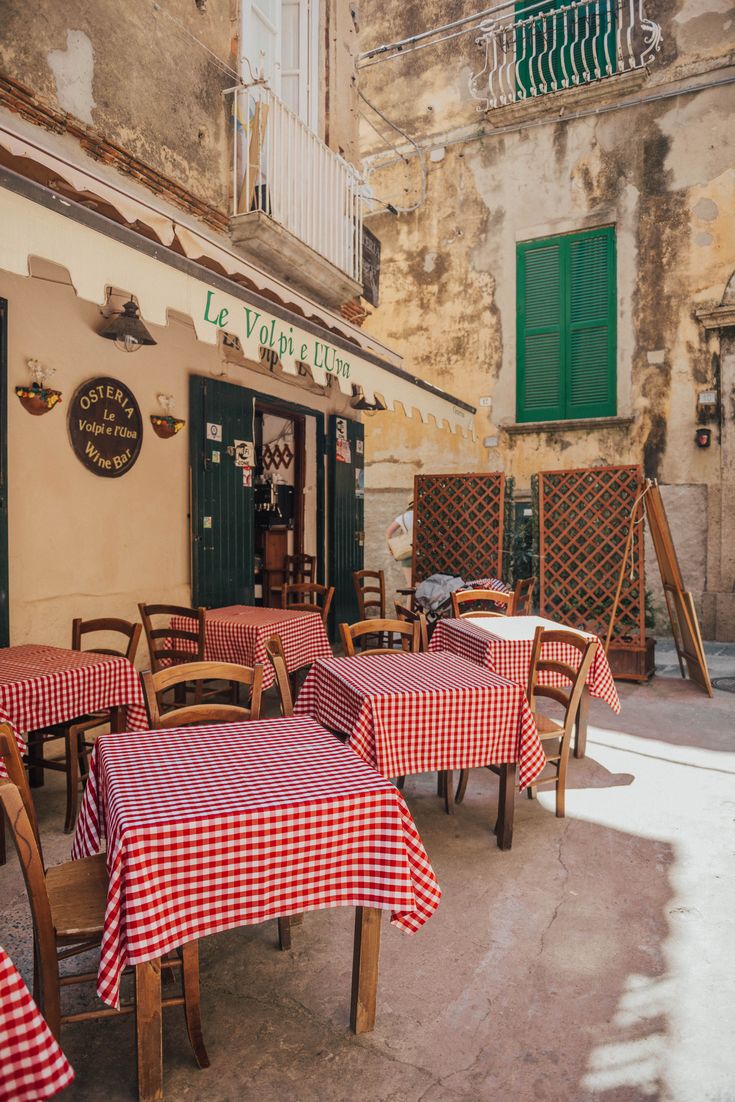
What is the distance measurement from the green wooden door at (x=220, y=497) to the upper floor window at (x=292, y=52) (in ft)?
10.1

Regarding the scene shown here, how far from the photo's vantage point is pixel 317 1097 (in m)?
1.75

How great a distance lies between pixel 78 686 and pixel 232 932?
4.42 ft

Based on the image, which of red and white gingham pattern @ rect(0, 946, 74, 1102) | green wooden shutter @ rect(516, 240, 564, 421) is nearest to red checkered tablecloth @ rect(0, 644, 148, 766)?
red and white gingham pattern @ rect(0, 946, 74, 1102)

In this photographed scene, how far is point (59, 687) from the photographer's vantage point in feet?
10.5

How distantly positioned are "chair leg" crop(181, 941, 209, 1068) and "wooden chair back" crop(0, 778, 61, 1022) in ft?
0.98

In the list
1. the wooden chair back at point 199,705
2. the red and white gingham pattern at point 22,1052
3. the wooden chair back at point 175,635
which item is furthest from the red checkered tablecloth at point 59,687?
the red and white gingham pattern at point 22,1052

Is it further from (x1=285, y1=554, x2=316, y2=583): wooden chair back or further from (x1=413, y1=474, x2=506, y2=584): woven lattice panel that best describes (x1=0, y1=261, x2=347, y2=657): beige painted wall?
(x1=413, y1=474, x2=506, y2=584): woven lattice panel

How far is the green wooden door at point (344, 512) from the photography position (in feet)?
26.6

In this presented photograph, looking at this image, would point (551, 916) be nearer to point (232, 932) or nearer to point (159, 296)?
point (232, 932)

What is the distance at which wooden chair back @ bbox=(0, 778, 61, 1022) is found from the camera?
1506 millimetres

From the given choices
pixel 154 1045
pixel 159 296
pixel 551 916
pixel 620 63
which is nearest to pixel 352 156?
pixel 620 63

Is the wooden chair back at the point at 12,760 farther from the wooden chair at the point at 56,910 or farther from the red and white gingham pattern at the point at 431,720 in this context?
the red and white gingham pattern at the point at 431,720

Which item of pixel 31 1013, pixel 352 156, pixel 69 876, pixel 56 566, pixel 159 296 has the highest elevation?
pixel 352 156

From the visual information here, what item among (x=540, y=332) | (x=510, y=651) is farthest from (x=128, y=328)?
(x=540, y=332)
